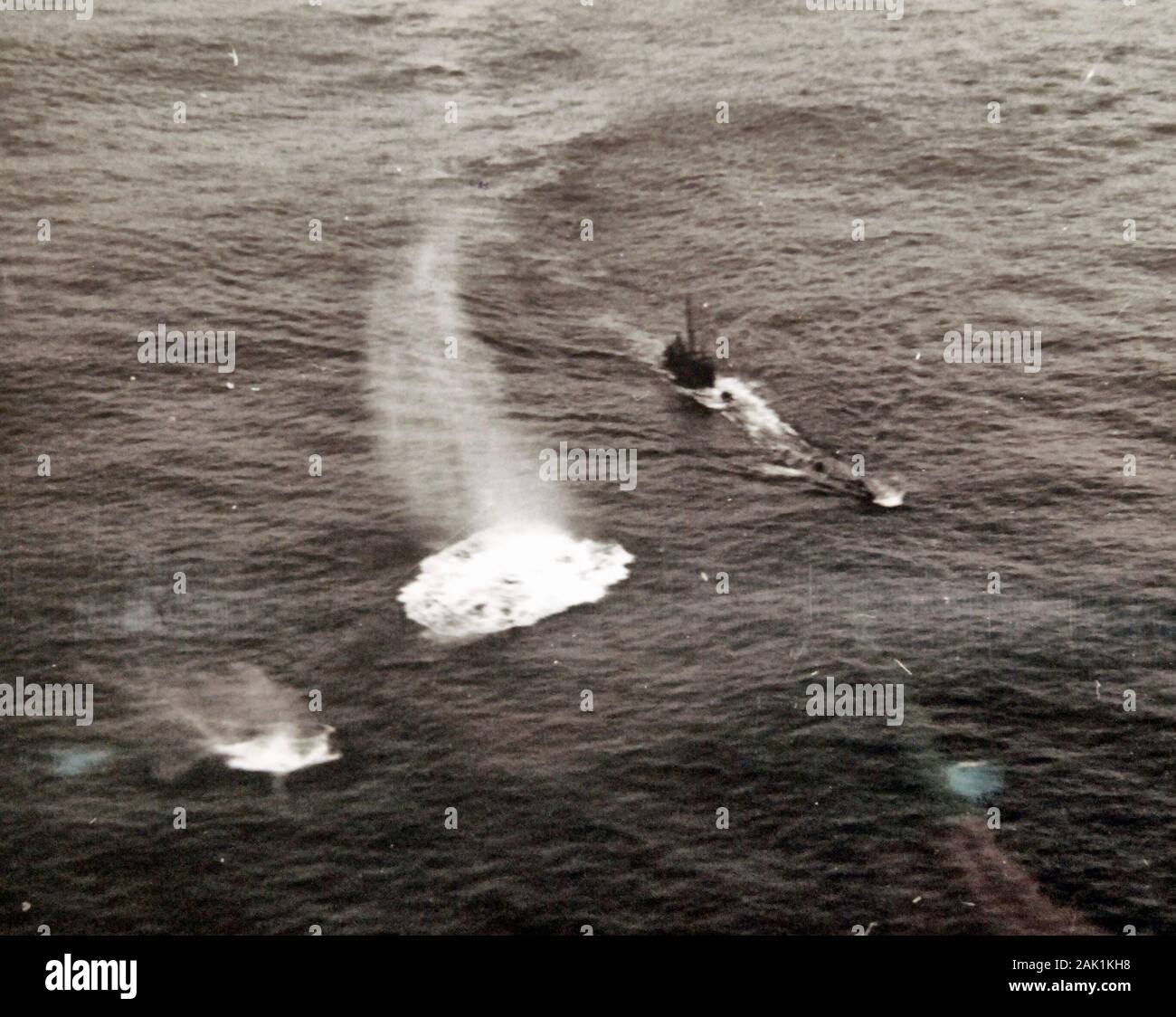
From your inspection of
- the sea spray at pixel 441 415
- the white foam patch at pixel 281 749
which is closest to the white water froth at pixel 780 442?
the sea spray at pixel 441 415

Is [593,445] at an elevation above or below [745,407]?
below

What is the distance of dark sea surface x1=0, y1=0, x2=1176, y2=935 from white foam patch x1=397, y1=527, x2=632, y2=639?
813mm

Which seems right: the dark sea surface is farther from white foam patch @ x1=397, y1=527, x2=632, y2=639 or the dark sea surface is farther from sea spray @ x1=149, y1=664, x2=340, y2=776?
white foam patch @ x1=397, y1=527, x2=632, y2=639

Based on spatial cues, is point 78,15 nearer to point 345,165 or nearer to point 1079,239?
point 345,165

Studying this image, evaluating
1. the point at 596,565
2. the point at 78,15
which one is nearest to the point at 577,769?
the point at 596,565

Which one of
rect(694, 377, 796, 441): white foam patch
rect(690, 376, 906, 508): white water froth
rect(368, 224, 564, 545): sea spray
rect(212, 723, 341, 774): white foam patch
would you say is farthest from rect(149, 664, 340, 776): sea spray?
rect(694, 377, 796, 441): white foam patch

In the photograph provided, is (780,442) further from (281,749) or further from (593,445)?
(281,749)

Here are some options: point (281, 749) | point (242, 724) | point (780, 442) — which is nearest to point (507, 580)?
point (281, 749)

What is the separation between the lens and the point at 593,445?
209ft

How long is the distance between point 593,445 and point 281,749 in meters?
19.6

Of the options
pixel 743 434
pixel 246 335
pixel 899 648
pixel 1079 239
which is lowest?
pixel 899 648

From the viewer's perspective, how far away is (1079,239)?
240ft

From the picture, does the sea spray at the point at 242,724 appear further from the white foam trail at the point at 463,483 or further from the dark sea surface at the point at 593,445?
the white foam trail at the point at 463,483

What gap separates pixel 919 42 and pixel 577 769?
47.8m
